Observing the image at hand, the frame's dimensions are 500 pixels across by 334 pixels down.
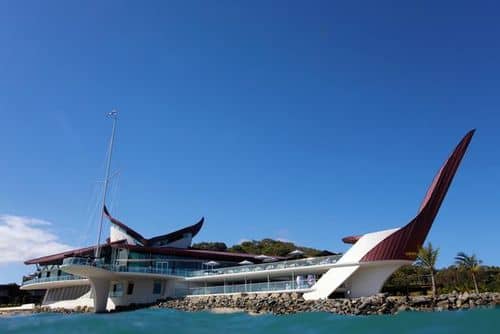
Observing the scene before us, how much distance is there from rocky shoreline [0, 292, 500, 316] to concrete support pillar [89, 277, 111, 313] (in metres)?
9.97

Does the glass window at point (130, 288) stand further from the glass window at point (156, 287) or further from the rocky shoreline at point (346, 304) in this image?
the rocky shoreline at point (346, 304)

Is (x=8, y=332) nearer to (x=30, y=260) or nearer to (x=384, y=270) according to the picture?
(x=384, y=270)

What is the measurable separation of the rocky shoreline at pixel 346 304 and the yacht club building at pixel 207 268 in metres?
1.91

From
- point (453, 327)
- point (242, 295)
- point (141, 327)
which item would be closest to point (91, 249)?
point (242, 295)

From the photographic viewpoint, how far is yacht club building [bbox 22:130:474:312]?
31.0 m

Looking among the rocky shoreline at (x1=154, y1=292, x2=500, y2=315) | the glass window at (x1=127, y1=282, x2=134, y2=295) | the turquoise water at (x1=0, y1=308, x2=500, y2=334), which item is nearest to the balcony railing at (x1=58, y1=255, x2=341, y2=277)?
the glass window at (x1=127, y1=282, x2=134, y2=295)

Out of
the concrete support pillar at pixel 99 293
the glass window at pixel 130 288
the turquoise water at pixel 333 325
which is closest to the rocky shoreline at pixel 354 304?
the turquoise water at pixel 333 325

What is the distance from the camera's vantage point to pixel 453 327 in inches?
726

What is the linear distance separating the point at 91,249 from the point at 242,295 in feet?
71.5

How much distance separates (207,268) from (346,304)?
78.4 ft

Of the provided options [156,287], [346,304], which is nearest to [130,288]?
[156,287]

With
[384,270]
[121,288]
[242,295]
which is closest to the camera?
[384,270]

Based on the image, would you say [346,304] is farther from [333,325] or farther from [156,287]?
[156,287]

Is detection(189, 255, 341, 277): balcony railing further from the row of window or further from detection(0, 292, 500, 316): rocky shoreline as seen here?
the row of window
